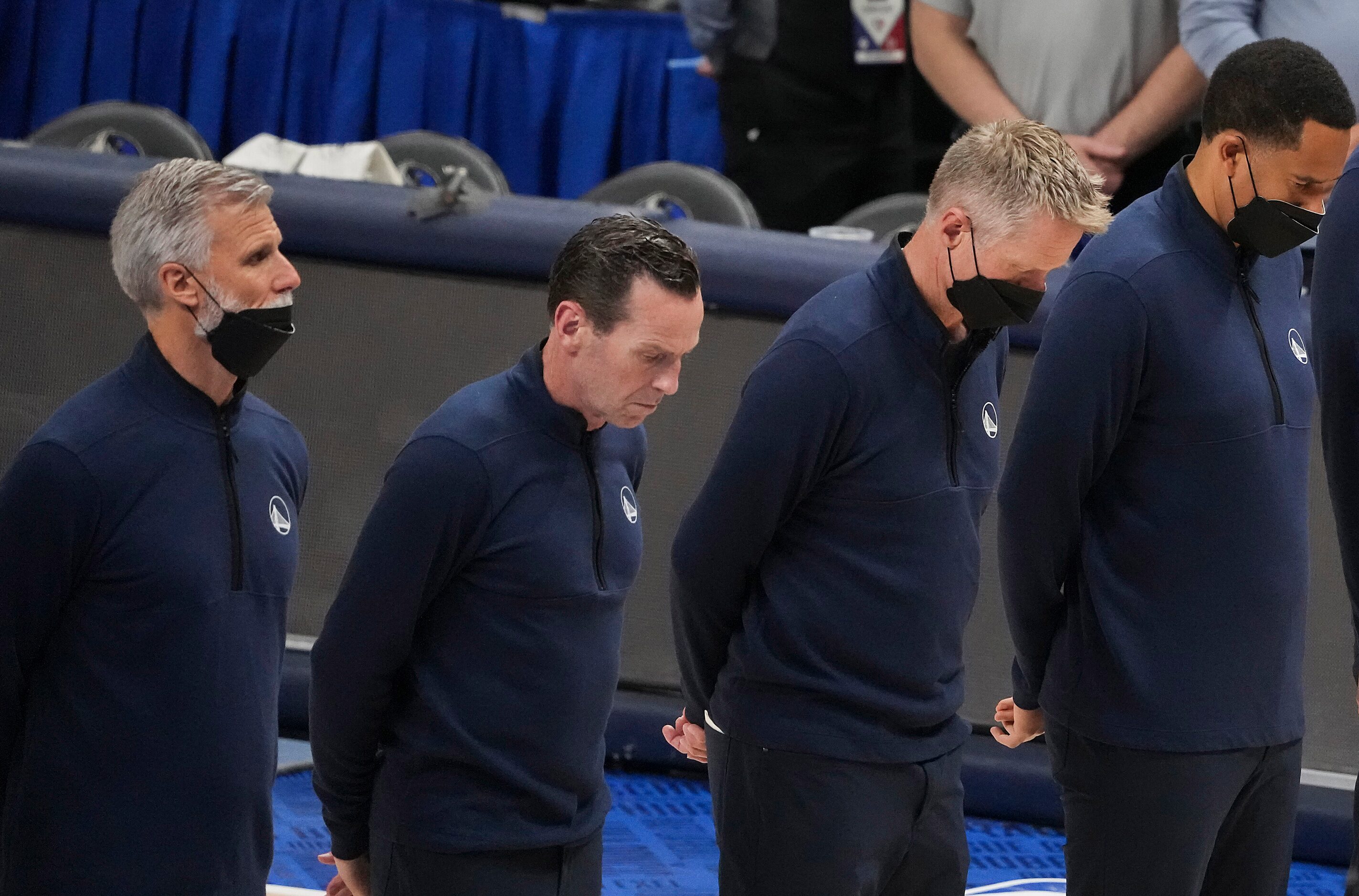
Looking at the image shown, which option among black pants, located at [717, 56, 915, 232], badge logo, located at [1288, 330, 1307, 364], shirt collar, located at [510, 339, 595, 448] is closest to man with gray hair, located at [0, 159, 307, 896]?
shirt collar, located at [510, 339, 595, 448]

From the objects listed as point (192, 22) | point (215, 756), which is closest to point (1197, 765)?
point (215, 756)

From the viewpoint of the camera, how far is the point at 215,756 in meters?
2.42

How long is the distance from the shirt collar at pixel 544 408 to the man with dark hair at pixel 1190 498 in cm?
67

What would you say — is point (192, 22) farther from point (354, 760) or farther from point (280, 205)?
point (354, 760)

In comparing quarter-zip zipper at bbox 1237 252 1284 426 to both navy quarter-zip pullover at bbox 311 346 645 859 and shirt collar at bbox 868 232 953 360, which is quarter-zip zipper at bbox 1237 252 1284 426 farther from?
navy quarter-zip pullover at bbox 311 346 645 859

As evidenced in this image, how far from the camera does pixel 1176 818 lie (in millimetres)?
2613

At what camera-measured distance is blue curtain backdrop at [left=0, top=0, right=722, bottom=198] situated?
21.4 ft

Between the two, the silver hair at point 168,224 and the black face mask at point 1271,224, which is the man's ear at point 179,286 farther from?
the black face mask at point 1271,224

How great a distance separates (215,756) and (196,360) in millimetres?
530

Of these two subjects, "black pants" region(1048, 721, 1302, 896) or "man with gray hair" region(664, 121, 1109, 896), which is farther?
"black pants" region(1048, 721, 1302, 896)

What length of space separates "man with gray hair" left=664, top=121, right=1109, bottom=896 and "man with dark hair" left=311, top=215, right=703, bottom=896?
0.59ft

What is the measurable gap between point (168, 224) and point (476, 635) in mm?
708

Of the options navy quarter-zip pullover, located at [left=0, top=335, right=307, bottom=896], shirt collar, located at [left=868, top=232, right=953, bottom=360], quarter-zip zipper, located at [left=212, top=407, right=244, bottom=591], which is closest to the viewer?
navy quarter-zip pullover, located at [left=0, top=335, right=307, bottom=896]

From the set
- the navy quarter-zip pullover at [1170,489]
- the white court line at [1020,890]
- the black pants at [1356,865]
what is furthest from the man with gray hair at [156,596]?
the white court line at [1020,890]
